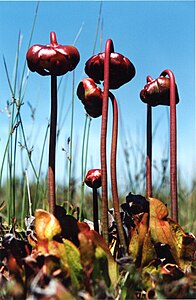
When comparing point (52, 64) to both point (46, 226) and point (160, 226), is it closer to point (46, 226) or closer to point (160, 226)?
point (46, 226)

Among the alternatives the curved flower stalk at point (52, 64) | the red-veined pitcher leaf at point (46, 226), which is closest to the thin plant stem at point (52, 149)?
the curved flower stalk at point (52, 64)

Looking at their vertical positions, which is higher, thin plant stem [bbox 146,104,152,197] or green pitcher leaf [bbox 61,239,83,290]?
thin plant stem [bbox 146,104,152,197]

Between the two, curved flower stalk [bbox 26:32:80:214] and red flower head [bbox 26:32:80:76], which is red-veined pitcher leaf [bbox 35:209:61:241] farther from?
red flower head [bbox 26:32:80:76]

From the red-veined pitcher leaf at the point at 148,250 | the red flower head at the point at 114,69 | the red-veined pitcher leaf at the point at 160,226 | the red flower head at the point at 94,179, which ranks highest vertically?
the red flower head at the point at 114,69

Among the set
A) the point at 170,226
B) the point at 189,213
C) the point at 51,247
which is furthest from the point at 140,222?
the point at 189,213

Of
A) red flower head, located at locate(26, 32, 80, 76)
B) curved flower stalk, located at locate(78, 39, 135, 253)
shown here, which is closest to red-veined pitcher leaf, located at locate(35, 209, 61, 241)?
curved flower stalk, located at locate(78, 39, 135, 253)

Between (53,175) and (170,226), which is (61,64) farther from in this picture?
(170,226)

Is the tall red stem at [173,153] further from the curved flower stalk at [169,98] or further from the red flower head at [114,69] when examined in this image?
the red flower head at [114,69]
